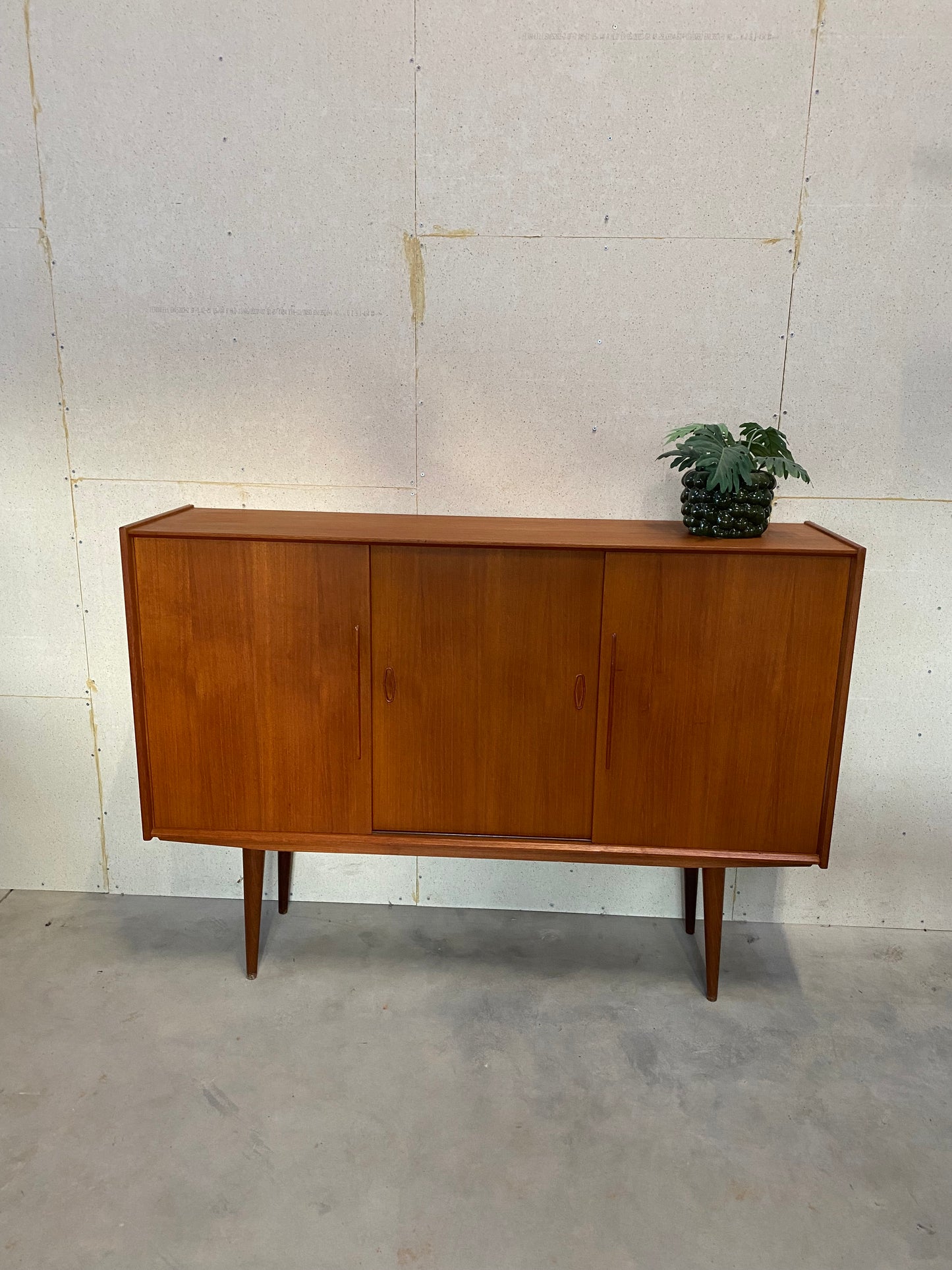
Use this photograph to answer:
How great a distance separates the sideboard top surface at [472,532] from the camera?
1962 mm

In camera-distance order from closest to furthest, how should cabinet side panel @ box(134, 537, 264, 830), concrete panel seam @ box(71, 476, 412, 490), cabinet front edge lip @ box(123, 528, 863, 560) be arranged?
1. cabinet front edge lip @ box(123, 528, 863, 560)
2. cabinet side panel @ box(134, 537, 264, 830)
3. concrete panel seam @ box(71, 476, 412, 490)

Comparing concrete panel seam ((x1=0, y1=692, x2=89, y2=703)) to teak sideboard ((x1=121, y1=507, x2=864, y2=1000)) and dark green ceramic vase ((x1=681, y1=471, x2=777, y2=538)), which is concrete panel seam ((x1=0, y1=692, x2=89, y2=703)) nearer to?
teak sideboard ((x1=121, y1=507, x2=864, y2=1000))

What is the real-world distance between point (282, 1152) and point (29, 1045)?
72 centimetres

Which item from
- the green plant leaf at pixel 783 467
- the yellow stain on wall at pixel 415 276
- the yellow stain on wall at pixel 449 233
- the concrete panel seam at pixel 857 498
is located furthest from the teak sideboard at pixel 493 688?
the yellow stain on wall at pixel 449 233

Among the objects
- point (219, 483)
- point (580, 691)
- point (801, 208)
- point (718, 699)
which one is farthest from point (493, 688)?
point (801, 208)

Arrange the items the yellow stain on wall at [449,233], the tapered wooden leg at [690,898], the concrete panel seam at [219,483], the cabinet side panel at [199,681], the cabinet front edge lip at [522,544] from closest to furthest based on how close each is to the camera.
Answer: the cabinet front edge lip at [522,544], the cabinet side panel at [199,681], the yellow stain on wall at [449,233], the concrete panel seam at [219,483], the tapered wooden leg at [690,898]

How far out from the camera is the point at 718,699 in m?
2.04

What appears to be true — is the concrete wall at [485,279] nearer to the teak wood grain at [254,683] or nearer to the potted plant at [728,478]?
the potted plant at [728,478]

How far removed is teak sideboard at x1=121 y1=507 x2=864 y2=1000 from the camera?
199cm

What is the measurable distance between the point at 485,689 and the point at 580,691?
0.22 metres

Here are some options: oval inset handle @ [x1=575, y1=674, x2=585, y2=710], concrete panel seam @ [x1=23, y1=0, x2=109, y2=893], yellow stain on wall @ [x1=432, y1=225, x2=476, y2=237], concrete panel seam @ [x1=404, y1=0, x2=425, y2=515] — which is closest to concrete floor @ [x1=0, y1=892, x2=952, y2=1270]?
concrete panel seam @ [x1=23, y1=0, x2=109, y2=893]

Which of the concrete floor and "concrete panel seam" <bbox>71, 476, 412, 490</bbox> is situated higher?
"concrete panel seam" <bbox>71, 476, 412, 490</bbox>

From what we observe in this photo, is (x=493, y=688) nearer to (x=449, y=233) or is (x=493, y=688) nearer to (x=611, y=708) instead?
(x=611, y=708)

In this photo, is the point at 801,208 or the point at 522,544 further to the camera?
the point at 801,208
